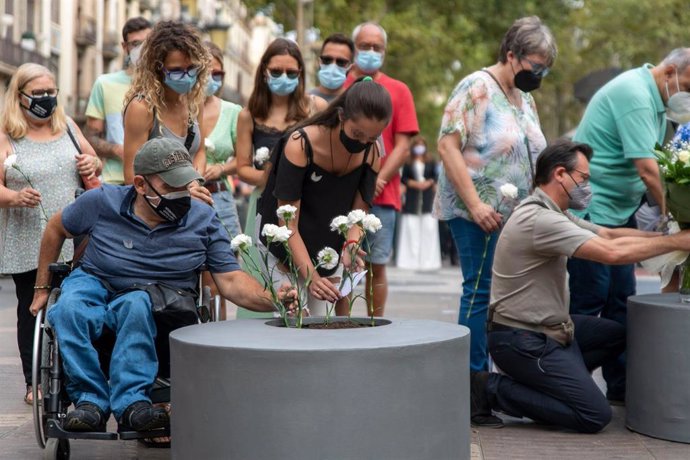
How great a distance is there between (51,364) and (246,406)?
1.22 m

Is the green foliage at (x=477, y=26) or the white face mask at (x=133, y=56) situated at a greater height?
the green foliage at (x=477, y=26)

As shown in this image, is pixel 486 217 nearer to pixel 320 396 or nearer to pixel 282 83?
pixel 282 83

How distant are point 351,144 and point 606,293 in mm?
2228

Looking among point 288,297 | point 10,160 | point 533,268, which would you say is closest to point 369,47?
point 533,268

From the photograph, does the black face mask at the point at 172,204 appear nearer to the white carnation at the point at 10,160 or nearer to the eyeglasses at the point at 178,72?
the eyeglasses at the point at 178,72

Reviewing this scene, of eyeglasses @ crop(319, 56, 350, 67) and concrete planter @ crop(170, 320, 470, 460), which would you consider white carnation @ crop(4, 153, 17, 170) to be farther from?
concrete planter @ crop(170, 320, 470, 460)

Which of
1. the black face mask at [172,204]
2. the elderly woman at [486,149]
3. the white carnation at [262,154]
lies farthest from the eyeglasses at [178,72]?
the elderly woman at [486,149]

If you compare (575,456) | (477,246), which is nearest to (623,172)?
(477,246)

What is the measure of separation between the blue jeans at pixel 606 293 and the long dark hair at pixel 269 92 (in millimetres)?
1805

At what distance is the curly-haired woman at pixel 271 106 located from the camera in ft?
22.8

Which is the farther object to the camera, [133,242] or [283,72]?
[283,72]

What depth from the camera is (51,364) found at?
5109 mm

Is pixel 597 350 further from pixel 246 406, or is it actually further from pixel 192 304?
pixel 246 406

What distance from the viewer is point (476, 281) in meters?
6.76
